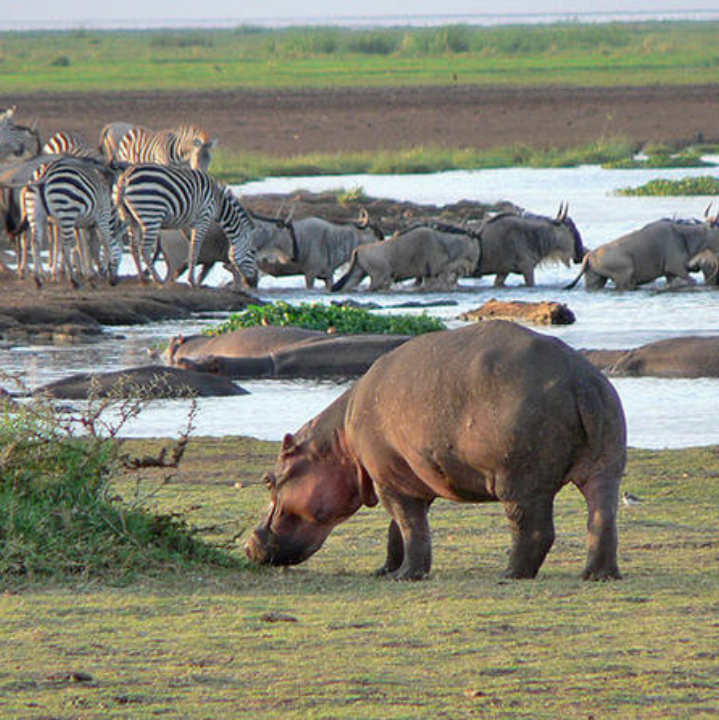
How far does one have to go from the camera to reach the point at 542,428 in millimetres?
6242

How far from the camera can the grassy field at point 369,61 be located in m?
73.1

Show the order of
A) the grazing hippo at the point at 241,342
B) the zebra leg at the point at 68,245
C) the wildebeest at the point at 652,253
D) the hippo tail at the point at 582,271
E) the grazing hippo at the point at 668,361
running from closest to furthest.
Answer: the grazing hippo at the point at 668,361
the grazing hippo at the point at 241,342
the zebra leg at the point at 68,245
the wildebeest at the point at 652,253
the hippo tail at the point at 582,271

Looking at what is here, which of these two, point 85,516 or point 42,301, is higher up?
point 85,516

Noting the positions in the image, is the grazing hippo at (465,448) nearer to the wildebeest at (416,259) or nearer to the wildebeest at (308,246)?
the wildebeest at (416,259)

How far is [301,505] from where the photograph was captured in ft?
22.6

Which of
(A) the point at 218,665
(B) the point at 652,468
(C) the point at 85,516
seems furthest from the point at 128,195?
(A) the point at 218,665

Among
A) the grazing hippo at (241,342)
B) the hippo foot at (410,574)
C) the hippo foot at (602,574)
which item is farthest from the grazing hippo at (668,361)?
the hippo foot at (602,574)

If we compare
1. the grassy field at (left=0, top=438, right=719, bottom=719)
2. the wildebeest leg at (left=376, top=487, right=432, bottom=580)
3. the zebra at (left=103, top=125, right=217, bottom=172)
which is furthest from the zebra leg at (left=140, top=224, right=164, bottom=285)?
the wildebeest leg at (left=376, top=487, right=432, bottom=580)

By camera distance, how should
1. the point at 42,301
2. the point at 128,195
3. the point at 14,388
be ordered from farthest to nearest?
the point at 128,195 < the point at 42,301 < the point at 14,388

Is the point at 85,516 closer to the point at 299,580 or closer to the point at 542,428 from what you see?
the point at 299,580

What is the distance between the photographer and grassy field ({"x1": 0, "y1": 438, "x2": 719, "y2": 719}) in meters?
4.61

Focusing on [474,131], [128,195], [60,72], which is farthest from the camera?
[60,72]

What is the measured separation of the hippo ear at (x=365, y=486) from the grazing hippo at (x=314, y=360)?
7.14 metres

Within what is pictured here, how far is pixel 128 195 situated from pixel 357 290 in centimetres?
295
